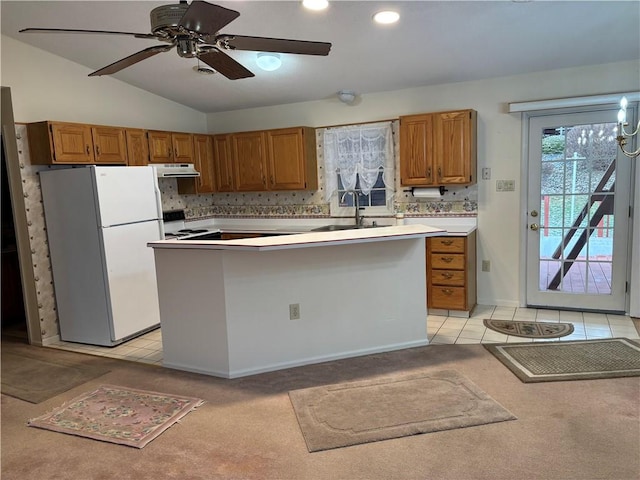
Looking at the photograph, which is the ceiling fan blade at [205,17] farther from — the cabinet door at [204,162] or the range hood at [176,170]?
the cabinet door at [204,162]

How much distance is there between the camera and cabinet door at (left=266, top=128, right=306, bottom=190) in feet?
16.7

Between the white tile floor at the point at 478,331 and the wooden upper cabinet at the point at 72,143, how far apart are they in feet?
5.49

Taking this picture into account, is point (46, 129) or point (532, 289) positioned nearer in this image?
point (46, 129)

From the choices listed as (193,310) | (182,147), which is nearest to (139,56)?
(193,310)

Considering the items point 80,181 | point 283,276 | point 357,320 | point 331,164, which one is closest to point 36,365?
point 80,181

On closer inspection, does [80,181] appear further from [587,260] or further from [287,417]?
[587,260]

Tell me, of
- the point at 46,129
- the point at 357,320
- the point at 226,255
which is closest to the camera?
the point at 226,255

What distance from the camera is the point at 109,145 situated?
428 cm

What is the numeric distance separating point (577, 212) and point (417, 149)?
63.6 inches

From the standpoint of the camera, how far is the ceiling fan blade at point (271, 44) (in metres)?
2.24

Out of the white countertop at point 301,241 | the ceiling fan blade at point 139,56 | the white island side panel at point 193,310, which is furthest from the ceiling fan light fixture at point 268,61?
the white island side panel at point 193,310

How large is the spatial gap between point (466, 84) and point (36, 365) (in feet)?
15.1

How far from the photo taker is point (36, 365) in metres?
3.64

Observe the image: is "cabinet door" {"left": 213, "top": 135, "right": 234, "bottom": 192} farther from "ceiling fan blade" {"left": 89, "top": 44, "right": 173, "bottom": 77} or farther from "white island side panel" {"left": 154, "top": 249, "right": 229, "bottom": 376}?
"ceiling fan blade" {"left": 89, "top": 44, "right": 173, "bottom": 77}
